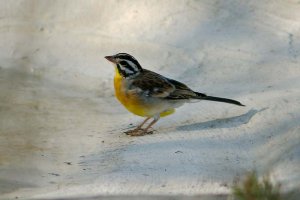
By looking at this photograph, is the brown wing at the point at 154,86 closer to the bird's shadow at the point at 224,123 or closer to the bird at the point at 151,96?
the bird at the point at 151,96

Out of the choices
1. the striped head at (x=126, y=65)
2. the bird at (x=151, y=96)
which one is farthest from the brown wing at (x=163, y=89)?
the striped head at (x=126, y=65)

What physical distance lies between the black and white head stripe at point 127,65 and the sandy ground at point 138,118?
46cm

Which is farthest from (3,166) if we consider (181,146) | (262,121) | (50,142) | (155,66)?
(155,66)

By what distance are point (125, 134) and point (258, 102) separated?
120cm

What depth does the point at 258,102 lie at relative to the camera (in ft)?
25.0

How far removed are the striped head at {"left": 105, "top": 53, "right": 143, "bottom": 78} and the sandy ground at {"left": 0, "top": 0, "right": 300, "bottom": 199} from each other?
17.9 inches

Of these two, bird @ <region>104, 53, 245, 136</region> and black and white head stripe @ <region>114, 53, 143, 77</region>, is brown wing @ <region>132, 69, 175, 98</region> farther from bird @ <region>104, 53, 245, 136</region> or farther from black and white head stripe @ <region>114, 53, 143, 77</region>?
black and white head stripe @ <region>114, 53, 143, 77</region>

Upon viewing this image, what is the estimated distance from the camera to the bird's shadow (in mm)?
7277

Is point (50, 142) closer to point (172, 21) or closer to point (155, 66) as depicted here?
point (155, 66)

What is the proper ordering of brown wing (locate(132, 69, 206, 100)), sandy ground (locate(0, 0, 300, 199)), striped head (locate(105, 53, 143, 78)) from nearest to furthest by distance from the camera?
sandy ground (locate(0, 0, 300, 199))
brown wing (locate(132, 69, 206, 100))
striped head (locate(105, 53, 143, 78))

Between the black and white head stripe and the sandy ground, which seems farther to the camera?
the black and white head stripe

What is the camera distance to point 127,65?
7656mm

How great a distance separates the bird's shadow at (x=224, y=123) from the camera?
7.28 meters

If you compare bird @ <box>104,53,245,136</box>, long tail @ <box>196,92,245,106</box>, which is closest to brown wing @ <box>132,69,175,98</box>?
bird @ <box>104,53,245,136</box>
